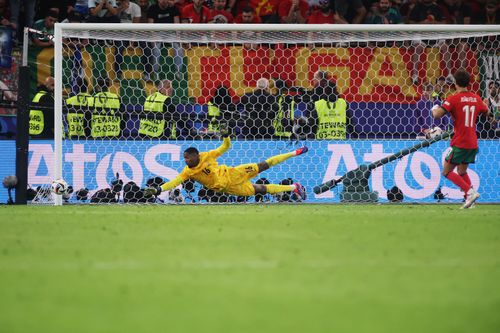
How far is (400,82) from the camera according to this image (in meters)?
14.5

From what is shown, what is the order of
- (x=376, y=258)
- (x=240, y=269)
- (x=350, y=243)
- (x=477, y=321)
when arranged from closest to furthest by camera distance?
(x=477, y=321) < (x=240, y=269) < (x=376, y=258) < (x=350, y=243)

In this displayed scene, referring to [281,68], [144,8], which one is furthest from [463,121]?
[144,8]

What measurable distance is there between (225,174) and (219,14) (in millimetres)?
4725

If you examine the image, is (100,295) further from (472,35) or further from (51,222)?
(472,35)

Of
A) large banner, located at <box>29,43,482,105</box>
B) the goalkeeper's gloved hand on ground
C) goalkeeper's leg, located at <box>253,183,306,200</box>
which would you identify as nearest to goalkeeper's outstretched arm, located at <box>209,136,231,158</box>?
goalkeeper's leg, located at <box>253,183,306,200</box>

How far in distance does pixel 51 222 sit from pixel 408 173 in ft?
22.1

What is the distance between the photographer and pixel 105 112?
13766mm

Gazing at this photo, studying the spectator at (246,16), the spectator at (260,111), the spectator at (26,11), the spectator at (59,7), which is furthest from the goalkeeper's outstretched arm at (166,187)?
the spectator at (59,7)

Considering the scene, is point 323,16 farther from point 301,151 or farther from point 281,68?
point 301,151

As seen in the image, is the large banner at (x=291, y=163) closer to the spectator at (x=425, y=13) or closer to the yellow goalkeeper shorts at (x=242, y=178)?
the yellow goalkeeper shorts at (x=242, y=178)

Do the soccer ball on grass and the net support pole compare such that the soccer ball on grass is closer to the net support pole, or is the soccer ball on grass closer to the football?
the football

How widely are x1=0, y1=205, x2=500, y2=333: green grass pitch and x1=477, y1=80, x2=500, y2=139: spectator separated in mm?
5624

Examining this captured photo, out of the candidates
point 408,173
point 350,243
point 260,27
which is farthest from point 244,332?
point 408,173

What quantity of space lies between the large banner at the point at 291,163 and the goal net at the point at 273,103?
0.06 ft
